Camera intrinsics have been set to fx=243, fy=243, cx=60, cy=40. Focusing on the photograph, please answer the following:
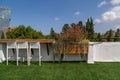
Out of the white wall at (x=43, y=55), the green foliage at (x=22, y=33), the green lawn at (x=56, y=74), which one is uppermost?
the green foliage at (x=22, y=33)

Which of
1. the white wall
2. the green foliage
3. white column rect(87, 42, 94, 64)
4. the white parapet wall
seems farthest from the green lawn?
the green foliage

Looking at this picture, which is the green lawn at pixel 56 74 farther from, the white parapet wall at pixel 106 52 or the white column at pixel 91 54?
the white parapet wall at pixel 106 52

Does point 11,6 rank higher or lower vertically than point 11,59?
higher

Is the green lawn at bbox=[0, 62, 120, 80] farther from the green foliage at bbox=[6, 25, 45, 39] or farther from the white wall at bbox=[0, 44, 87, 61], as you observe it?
the green foliage at bbox=[6, 25, 45, 39]

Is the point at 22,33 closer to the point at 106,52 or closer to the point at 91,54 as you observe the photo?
the point at 106,52

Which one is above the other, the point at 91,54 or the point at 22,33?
the point at 22,33

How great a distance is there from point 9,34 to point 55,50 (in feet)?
85.9

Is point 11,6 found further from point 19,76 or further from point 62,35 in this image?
point 19,76

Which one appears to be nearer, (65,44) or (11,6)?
(65,44)

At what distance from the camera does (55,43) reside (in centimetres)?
1401

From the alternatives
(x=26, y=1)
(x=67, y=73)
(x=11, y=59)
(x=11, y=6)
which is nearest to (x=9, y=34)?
(x=11, y=6)

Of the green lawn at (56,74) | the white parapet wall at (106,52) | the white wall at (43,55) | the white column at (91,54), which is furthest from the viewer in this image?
the white parapet wall at (106,52)

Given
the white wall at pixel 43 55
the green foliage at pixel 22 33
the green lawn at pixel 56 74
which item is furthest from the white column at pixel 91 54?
the green foliage at pixel 22 33

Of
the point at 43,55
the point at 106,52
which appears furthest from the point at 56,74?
the point at 106,52
